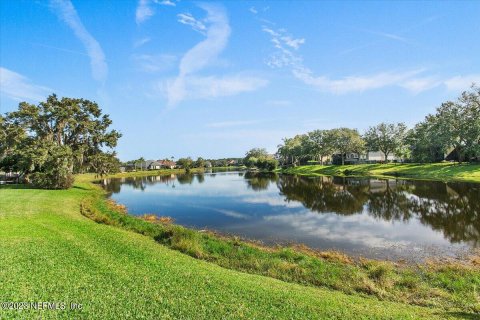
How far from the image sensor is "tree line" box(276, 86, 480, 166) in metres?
71.8

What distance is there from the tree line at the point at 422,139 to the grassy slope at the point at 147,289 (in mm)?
74965

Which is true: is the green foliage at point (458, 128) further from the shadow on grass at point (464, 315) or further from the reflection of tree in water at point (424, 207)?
the shadow on grass at point (464, 315)

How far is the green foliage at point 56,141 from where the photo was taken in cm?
4362

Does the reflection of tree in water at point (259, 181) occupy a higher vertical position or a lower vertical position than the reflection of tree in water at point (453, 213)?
higher

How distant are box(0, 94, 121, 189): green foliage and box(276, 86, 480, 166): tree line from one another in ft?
267

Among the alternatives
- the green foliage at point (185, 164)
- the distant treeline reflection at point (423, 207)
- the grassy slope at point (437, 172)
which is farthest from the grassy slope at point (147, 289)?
the green foliage at point (185, 164)

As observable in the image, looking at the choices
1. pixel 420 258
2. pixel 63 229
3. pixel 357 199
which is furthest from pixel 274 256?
pixel 357 199

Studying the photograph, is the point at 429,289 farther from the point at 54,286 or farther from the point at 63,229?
the point at 63,229

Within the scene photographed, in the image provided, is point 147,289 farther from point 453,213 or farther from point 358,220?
point 453,213

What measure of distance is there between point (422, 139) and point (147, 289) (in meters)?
97.8

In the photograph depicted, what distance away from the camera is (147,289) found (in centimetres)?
1059

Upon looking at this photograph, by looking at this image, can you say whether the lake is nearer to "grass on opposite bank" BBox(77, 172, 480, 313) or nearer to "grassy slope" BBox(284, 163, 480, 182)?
"grass on opposite bank" BBox(77, 172, 480, 313)

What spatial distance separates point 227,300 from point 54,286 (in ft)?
20.7

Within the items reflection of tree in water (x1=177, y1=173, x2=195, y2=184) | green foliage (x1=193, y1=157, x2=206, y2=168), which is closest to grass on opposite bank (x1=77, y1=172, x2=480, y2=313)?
reflection of tree in water (x1=177, y1=173, x2=195, y2=184)
